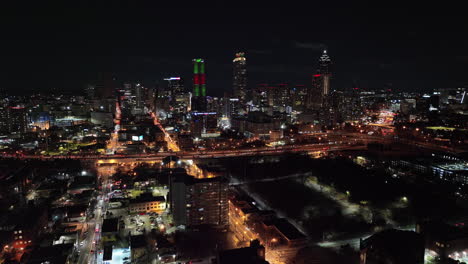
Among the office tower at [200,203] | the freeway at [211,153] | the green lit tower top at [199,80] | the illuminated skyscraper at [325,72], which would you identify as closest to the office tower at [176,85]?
the green lit tower top at [199,80]

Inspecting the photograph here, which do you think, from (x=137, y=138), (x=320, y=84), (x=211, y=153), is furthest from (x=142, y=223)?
(x=320, y=84)

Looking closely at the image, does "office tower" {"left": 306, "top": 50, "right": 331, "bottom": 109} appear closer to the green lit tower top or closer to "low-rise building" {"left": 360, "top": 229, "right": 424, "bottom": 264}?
the green lit tower top

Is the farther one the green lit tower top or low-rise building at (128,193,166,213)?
the green lit tower top

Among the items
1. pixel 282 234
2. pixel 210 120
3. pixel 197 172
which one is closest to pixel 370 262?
pixel 282 234

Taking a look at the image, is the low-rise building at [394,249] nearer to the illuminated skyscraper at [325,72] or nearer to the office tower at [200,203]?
the office tower at [200,203]

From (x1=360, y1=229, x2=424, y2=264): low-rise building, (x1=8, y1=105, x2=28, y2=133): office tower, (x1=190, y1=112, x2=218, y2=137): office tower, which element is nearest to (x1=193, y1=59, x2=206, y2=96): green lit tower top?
(x1=190, y1=112, x2=218, y2=137): office tower

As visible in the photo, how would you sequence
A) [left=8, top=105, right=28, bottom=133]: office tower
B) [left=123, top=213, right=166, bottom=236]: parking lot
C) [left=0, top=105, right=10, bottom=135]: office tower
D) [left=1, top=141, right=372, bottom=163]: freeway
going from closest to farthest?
[left=123, top=213, right=166, bottom=236]: parking lot
[left=1, top=141, right=372, bottom=163]: freeway
[left=0, top=105, right=10, bottom=135]: office tower
[left=8, top=105, right=28, bottom=133]: office tower

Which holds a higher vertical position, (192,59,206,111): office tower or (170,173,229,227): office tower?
(192,59,206,111): office tower
